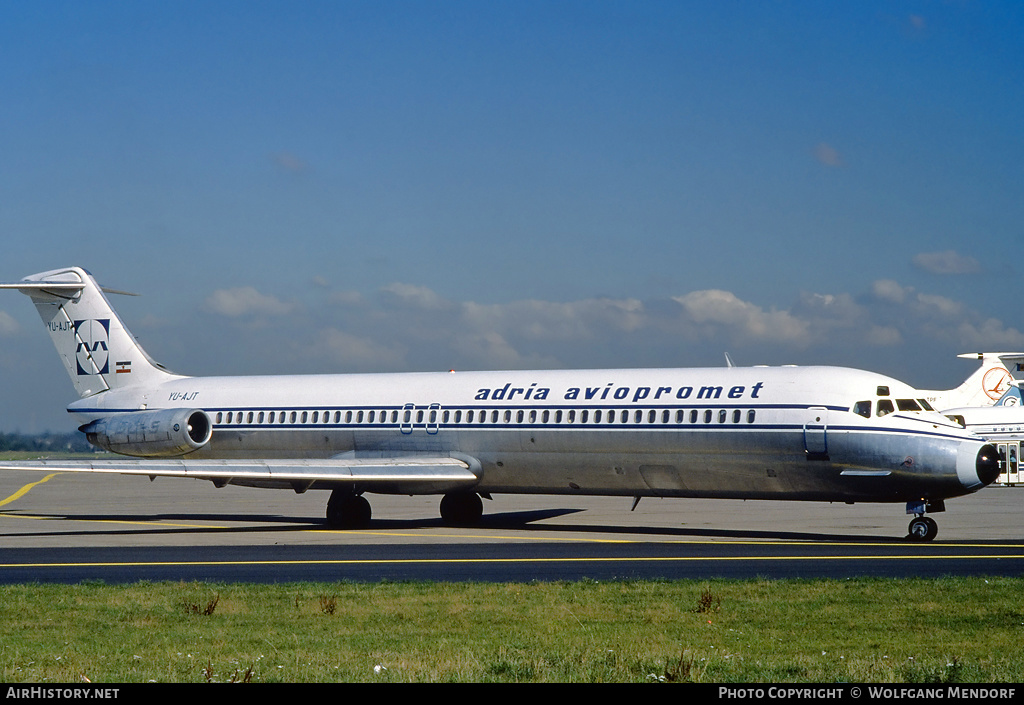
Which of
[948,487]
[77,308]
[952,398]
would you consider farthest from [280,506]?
[952,398]

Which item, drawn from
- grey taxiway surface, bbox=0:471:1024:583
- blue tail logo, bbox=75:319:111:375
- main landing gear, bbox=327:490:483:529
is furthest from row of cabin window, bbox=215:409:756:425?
blue tail logo, bbox=75:319:111:375

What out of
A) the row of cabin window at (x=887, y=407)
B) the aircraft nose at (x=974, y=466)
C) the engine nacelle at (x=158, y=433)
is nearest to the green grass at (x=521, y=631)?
the aircraft nose at (x=974, y=466)

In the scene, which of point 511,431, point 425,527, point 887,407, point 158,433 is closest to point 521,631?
point 887,407

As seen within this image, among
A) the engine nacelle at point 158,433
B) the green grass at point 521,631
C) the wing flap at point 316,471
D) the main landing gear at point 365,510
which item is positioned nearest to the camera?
the green grass at point 521,631

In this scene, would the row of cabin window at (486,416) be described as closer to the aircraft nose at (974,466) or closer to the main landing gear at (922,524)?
the main landing gear at (922,524)

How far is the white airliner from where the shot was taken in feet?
83.7

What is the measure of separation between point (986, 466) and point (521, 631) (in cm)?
1423

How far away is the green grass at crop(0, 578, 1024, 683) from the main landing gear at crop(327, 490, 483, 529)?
46.8ft

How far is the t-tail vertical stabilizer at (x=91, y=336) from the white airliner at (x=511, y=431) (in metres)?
0.05

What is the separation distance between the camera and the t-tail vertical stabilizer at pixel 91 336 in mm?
37750

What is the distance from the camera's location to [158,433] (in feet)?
113

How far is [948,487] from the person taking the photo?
80.5 ft

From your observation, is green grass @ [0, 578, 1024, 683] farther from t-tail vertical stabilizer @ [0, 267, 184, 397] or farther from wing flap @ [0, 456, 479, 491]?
t-tail vertical stabilizer @ [0, 267, 184, 397]

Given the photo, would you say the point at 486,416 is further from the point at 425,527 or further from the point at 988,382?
the point at 988,382
